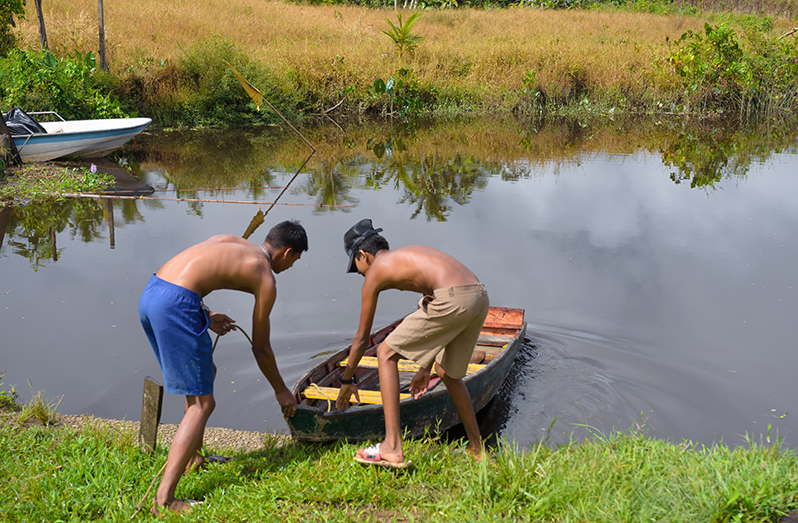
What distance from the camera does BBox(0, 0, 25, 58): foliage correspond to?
1499 cm

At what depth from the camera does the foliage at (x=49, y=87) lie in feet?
47.3

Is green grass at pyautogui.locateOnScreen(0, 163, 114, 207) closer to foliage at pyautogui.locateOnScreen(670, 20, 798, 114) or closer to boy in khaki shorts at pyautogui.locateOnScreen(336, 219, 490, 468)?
boy in khaki shorts at pyautogui.locateOnScreen(336, 219, 490, 468)

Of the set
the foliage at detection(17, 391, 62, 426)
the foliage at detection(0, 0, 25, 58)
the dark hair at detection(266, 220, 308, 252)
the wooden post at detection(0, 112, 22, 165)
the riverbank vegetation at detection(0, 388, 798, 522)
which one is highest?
the foliage at detection(0, 0, 25, 58)

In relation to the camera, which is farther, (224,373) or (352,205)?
(352,205)

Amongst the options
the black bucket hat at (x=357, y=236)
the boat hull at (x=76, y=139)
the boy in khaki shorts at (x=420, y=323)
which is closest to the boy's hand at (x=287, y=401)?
the boy in khaki shorts at (x=420, y=323)

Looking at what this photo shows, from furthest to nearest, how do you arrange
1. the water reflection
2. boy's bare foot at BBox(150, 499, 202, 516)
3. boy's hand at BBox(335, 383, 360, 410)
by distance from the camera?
the water reflection → boy's hand at BBox(335, 383, 360, 410) → boy's bare foot at BBox(150, 499, 202, 516)

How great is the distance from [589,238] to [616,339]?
3326 mm

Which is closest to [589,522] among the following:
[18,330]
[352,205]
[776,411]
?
[776,411]

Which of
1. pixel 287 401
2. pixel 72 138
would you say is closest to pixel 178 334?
pixel 287 401

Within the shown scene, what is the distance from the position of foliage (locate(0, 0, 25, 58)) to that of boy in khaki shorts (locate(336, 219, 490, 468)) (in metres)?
15.6

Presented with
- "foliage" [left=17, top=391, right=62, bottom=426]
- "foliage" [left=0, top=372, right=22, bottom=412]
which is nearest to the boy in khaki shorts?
"foliage" [left=17, top=391, right=62, bottom=426]

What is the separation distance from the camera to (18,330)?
5.96 meters

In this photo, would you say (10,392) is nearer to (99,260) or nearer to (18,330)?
(18,330)

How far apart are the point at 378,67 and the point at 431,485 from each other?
2080 centimetres
